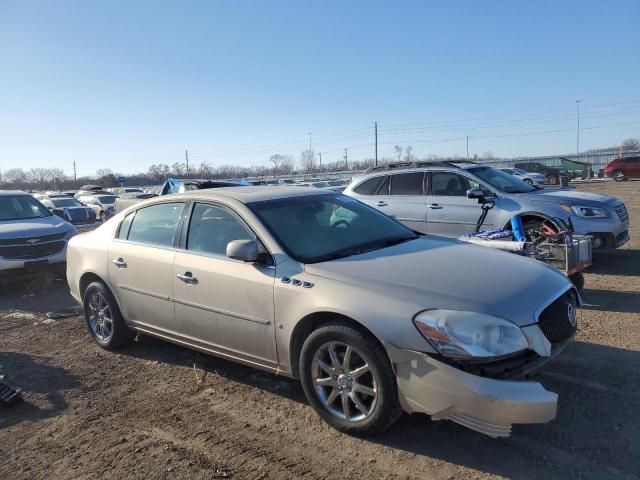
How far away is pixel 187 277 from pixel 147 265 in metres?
0.62

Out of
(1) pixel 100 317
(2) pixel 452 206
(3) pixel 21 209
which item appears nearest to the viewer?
(1) pixel 100 317

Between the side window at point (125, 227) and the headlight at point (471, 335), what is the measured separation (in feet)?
11.1

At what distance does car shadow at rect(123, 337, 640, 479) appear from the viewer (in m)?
2.93

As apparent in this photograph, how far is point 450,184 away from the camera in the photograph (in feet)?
27.5

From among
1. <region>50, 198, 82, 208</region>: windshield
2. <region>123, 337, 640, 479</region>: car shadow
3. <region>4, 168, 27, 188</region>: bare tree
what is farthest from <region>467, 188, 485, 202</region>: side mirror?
<region>4, 168, 27, 188</region>: bare tree

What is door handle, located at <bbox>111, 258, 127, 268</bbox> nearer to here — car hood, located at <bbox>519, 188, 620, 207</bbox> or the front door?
the front door

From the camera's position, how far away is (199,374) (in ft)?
15.0

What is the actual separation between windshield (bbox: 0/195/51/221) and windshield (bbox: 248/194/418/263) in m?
7.56

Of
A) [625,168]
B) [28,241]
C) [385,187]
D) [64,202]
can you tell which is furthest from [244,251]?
[625,168]

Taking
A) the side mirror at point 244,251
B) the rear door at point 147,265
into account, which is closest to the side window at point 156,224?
the rear door at point 147,265

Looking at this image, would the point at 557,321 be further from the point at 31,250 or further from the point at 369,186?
the point at 31,250

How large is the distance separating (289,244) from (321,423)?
1.29 m

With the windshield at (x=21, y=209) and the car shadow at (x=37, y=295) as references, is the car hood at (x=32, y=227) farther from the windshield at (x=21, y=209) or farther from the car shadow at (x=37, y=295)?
the car shadow at (x=37, y=295)

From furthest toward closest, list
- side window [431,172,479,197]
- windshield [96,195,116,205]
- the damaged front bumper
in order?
windshield [96,195,116,205] < side window [431,172,479,197] < the damaged front bumper
